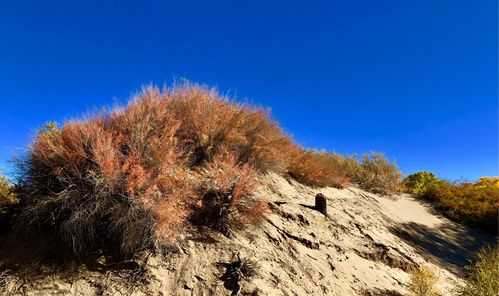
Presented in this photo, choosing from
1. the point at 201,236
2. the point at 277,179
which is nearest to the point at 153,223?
the point at 201,236

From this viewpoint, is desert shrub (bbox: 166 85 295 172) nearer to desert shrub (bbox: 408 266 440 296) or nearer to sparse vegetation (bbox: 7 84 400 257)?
sparse vegetation (bbox: 7 84 400 257)

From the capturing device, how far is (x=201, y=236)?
4.46 m

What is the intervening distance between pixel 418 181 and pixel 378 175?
2.98m

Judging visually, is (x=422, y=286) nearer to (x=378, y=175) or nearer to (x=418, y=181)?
(x=378, y=175)

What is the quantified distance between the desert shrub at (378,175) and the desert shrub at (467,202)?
1.19 meters

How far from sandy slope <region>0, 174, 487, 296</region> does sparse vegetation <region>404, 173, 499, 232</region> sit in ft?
8.25

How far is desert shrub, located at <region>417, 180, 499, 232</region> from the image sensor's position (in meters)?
10.3

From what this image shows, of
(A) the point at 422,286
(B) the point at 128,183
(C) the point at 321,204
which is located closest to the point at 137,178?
(B) the point at 128,183

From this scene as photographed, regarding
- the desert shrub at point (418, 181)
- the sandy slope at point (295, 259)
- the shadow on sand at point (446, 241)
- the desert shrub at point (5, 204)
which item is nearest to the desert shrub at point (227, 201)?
the sandy slope at point (295, 259)

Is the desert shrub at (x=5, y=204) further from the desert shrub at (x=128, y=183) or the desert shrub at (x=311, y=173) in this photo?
the desert shrub at (x=311, y=173)

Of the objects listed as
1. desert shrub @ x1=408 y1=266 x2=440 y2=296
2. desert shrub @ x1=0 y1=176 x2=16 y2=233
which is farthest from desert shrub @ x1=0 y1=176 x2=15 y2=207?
desert shrub @ x1=408 y1=266 x2=440 y2=296

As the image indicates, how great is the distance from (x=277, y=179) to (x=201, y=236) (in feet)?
9.60

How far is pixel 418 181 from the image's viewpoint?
44.3 feet

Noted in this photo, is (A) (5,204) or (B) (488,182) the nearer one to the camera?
(A) (5,204)
